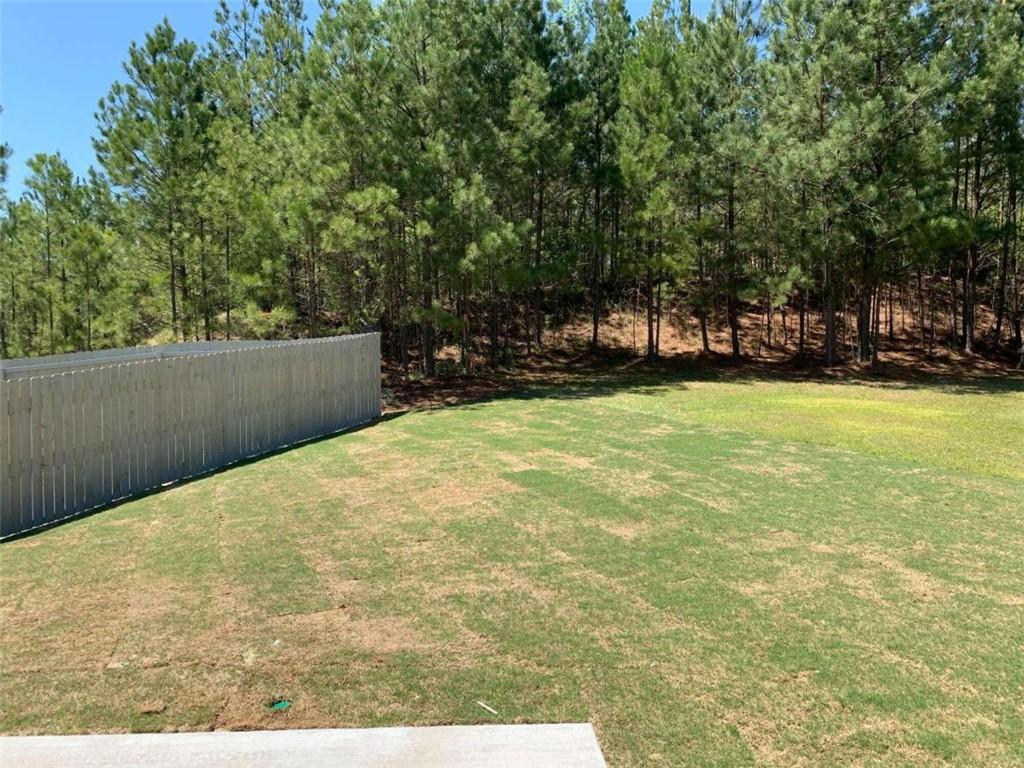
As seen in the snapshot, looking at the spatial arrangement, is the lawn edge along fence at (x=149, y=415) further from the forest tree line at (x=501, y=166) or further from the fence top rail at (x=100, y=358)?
the forest tree line at (x=501, y=166)

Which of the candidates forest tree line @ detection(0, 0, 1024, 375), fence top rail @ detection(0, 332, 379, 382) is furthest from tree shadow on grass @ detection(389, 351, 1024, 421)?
fence top rail @ detection(0, 332, 379, 382)

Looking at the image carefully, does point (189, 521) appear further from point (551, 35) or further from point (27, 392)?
point (551, 35)

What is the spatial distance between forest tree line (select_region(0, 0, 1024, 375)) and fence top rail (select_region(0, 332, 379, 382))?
2.97 meters

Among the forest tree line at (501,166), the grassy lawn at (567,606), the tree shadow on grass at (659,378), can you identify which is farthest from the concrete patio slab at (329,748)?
the forest tree line at (501,166)

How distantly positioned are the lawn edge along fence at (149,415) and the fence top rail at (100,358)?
0.04 metres

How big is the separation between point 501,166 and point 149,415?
12607 millimetres

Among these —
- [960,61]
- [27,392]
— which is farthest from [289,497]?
[960,61]

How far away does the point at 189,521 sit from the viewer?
5.86m

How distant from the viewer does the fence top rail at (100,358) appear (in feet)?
27.8

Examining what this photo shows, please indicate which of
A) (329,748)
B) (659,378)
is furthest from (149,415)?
(659,378)

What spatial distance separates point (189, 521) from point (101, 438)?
5.12 feet

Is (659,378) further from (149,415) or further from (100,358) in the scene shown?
(149,415)

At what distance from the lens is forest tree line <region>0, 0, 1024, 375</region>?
1580 cm

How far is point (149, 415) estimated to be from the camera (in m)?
7.38
